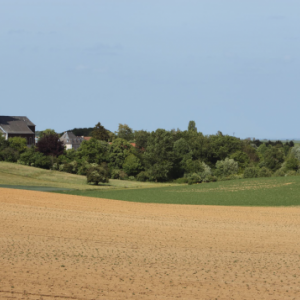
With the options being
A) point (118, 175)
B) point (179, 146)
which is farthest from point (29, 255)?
point (179, 146)

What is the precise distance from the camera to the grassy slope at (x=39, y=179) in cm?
6406

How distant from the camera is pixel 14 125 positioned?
125m

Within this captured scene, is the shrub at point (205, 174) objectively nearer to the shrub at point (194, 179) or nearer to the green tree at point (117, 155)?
the shrub at point (194, 179)

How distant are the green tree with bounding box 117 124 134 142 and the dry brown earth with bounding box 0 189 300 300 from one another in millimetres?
126711

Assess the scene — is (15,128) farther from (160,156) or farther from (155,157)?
(160,156)

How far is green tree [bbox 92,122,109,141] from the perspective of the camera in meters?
131

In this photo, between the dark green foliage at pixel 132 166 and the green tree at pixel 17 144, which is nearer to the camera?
the dark green foliage at pixel 132 166

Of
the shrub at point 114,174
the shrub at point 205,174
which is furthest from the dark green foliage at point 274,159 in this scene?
the shrub at point 114,174

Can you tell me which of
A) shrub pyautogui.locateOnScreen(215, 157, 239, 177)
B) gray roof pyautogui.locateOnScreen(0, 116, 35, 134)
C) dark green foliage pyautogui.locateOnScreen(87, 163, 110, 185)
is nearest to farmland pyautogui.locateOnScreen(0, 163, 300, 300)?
dark green foliage pyautogui.locateOnScreen(87, 163, 110, 185)

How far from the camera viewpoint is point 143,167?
95000mm

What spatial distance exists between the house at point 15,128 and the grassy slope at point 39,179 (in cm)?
4364

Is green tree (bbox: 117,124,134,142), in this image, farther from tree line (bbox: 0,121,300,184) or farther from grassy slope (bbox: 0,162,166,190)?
grassy slope (bbox: 0,162,166,190)

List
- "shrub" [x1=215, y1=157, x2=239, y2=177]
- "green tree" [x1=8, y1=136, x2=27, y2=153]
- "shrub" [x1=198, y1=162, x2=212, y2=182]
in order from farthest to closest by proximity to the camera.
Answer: "green tree" [x1=8, y1=136, x2=27, y2=153] → "shrub" [x1=215, y1=157, x2=239, y2=177] → "shrub" [x1=198, y1=162, x2=212, y2=182]

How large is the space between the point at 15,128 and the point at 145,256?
113220mm
